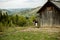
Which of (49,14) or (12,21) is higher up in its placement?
(49,14)

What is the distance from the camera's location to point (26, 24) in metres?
11.4

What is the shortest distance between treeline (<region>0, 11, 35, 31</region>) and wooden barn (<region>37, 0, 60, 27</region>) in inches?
23.4

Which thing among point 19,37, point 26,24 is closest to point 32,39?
point 19,37

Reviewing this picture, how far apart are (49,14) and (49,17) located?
0.52 ft

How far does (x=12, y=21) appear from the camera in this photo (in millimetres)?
10445

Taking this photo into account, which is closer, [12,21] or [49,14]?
[12,21]

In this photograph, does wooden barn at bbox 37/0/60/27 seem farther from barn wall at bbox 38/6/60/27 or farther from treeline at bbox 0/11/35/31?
treeline at bbox 0/11/35/31

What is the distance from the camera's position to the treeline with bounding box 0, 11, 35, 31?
382 inches

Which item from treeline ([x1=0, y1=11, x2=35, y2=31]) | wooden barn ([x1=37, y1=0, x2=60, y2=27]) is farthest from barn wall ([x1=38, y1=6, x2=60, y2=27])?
treeline ([x1=0, y1=11, x2=35, y2=31])

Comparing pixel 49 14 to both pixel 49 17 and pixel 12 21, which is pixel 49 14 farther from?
pixel 12 21

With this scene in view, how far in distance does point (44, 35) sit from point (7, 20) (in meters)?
2.19

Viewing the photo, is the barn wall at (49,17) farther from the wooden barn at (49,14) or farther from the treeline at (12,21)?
the treeline at (12,21)

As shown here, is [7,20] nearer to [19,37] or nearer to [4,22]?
[4,22]

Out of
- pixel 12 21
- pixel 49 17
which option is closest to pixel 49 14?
pixel 49 17
